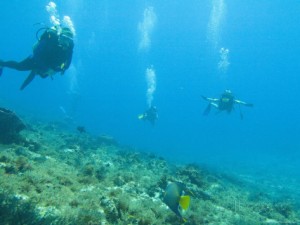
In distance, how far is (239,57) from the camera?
16362 centimetres

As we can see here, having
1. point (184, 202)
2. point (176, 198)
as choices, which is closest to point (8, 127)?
point (176, 198)

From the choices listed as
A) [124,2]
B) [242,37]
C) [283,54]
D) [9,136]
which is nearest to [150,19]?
[124,2]

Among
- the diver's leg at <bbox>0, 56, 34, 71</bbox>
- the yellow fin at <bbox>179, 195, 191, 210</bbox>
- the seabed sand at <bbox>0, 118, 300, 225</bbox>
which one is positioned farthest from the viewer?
the diver's leg at <bbox>0, 56, 34, 71</bbox>

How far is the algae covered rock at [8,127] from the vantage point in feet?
29.2

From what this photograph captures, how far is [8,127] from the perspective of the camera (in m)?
9.02

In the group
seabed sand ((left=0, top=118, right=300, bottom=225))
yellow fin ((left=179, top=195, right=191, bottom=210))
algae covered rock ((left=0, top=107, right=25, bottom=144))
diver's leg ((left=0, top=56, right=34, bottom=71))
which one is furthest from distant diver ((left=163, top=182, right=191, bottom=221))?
algae covered rock ((left=0, top=107, right=25, bottom=144))

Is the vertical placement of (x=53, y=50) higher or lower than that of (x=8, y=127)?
higher

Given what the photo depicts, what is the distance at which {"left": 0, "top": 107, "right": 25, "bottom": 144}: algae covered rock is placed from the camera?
29.2 ft

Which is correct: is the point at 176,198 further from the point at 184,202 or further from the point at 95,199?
the point at 95,199

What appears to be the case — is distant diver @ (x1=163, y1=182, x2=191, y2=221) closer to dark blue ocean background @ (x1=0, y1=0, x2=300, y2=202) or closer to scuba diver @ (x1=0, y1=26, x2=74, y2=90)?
scuba diver @ (x1=0, y1=26, x2=74, y2=90)

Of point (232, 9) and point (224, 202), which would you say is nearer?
point (224, 202)

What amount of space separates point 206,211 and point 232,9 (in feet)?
401

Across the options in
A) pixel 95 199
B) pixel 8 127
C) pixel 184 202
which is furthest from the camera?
pixel 8 127

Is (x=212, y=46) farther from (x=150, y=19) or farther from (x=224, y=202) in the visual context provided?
(x=224, y=202)
